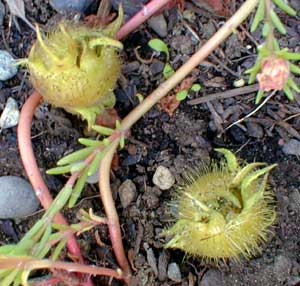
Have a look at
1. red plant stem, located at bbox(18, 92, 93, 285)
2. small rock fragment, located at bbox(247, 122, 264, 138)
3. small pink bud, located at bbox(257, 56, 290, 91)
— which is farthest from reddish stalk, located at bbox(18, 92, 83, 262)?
small pink bud, located at bbox(257, 56, 290, 91)

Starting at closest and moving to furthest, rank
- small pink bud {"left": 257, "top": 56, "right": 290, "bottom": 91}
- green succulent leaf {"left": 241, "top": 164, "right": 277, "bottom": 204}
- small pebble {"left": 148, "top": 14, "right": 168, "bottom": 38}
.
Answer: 1. small pink bud {"left": 257, "top": 56, "right": 290, "bottom": 91}
2. green succulent leaf {"left": 241, "top": 164, "right": 277, "bottom": 204}
3. small pebble {"left": 148, "top": 14, "right": 168, "bottom": 38}

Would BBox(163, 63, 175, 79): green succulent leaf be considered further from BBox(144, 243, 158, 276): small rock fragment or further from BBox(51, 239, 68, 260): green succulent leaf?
BBox(51, 239, 68, 260): green succulent leaf

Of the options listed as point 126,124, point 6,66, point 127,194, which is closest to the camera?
point 126,124

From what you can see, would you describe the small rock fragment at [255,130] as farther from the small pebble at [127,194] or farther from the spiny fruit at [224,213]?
the small pebble at [127,194]

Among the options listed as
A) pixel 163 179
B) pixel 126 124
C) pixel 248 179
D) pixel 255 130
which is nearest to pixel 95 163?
pixel 126 124

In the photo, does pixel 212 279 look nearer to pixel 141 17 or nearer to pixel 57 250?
pixel 57 250

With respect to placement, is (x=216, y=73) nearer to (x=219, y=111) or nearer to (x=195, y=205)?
(x=219, y=111)
